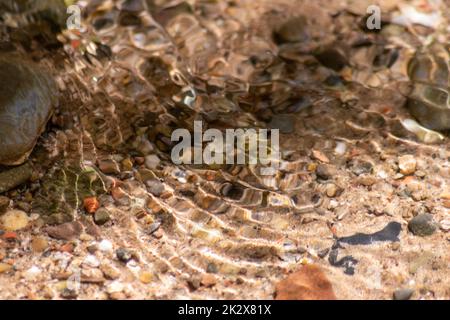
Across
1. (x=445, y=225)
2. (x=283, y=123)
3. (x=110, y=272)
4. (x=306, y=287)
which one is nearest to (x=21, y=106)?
(x=110, y=272)

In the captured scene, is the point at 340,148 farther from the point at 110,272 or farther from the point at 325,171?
the point at 110,272

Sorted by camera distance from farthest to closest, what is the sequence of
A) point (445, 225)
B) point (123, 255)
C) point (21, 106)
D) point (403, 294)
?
1. point (21, 106)
2. point (445, 225)
3. point (123, 255)
4. point (403, 294)

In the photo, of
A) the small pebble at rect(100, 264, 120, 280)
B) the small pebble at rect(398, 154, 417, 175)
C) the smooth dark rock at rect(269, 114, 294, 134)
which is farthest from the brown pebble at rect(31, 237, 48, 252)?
the small pebble at rect(398, 154, 417, 175)

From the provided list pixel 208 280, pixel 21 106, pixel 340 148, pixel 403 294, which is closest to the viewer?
pixel 403 294

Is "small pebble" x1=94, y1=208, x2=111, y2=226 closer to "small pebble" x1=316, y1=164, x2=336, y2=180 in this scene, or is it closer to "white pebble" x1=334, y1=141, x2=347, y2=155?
"small pebble" x1=316, y1=164, x2=336, y2=180

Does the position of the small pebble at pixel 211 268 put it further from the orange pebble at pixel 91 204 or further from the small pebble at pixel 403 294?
the small pebble at pixel 403 294
